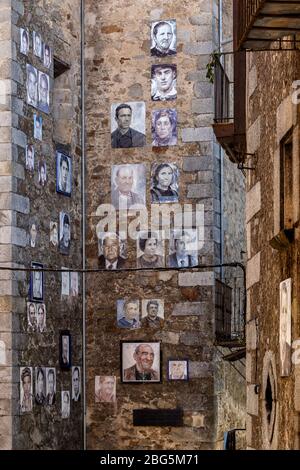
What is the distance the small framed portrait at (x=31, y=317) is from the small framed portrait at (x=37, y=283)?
0.12 m

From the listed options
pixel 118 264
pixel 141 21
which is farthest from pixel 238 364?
pixel 141 21

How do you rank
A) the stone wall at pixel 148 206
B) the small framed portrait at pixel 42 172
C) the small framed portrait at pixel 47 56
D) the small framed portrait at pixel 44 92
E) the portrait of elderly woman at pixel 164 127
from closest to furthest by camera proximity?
the small framed portrait at pixel 42 172, the small framed portrait at pixel 44 92, the small framed portrait at pixel 47 56, the stone wall at pixel 148 206, the portrait of elderly woman at pixel 164 127

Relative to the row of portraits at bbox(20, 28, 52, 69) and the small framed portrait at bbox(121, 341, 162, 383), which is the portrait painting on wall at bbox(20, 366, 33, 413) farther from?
the row of portraits at bbox(20, 28, 52, 69)

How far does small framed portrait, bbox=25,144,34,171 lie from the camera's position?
1836 cm

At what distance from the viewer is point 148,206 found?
20.4 metres

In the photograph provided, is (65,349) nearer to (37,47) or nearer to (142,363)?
(142,363)

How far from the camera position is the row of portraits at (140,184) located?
66.6 feet

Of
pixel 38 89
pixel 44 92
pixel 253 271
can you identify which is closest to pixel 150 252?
pixel 44 92

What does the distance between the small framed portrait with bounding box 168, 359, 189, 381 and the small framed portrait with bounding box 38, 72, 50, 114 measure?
416 cm

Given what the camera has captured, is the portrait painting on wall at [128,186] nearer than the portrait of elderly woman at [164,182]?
No

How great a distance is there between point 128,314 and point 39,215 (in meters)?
2.42

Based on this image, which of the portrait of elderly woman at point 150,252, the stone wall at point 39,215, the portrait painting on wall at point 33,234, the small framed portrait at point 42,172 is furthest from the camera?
the portrait of elderly woman at point 150,252

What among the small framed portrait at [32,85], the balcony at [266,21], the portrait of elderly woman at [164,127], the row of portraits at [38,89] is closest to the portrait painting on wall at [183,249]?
the portrait of elderly woman at [164,127]

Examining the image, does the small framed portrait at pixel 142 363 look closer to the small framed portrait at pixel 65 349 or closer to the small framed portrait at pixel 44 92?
the small framed portrait at pixel 65 349
